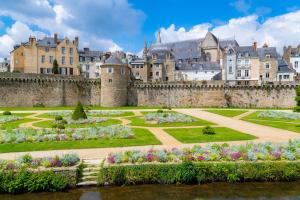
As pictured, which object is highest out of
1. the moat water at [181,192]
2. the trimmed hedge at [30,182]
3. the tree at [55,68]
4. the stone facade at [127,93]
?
the tree at [55,68]

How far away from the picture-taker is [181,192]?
12.9m

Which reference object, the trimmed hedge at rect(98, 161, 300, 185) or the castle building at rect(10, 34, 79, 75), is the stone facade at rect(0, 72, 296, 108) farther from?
the trimmed hedge at rect(98, 161, 300, 185)

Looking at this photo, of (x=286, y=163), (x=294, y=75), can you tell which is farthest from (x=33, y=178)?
(x=294, y=75)

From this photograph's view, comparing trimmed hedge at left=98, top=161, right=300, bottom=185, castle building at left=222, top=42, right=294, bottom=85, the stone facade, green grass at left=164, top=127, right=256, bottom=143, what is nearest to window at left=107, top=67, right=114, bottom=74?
the stone facade

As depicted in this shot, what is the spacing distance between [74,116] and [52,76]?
1002 inches

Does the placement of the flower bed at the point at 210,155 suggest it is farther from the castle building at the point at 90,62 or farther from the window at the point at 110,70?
the castle building at the point at 90,62

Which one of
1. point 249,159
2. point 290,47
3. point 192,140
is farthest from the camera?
point 290,47

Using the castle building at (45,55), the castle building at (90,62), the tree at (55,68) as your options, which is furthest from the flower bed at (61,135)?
the castle building at (90,62)

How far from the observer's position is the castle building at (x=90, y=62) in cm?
6886

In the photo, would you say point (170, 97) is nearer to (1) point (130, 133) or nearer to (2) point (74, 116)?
(2) point (74, 116)

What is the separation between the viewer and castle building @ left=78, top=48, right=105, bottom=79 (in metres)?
68.9

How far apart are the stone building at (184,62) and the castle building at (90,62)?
7.51 metres

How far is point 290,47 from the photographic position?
71562 mm

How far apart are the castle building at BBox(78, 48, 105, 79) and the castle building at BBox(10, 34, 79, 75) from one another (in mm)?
2773
